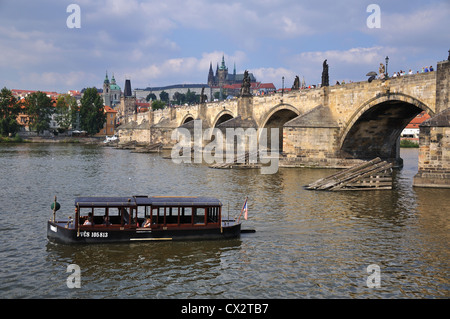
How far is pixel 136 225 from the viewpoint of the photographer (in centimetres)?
1614

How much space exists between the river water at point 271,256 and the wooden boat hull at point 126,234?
27cm

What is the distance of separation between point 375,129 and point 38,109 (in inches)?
3747

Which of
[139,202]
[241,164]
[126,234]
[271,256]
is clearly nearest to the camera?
[271,256]

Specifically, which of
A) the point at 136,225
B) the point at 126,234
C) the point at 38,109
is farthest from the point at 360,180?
the point at 38,109

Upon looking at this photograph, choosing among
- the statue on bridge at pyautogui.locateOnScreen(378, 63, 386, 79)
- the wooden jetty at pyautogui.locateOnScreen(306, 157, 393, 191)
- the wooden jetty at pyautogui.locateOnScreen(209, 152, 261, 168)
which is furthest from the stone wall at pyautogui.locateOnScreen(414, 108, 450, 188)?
the wooden jetty at pyautogui.locateOnScreen(209, 152, 261, 168)

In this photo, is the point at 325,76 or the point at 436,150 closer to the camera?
the point at 436,150

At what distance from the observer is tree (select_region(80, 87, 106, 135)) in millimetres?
118012

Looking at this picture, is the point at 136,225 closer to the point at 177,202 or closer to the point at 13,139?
the point at 177,202

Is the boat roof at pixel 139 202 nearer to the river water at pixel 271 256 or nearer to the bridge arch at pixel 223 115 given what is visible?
the river water at pixel 271 256

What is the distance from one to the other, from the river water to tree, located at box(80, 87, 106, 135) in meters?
96.2

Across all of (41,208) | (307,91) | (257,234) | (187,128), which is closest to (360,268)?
(257,234)

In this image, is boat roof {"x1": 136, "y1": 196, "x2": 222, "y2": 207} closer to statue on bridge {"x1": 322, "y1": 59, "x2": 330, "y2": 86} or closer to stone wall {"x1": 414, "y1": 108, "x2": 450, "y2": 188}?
stone wall {"x1": 414, "y1": 108, "x2": 450, "y2": 188}
